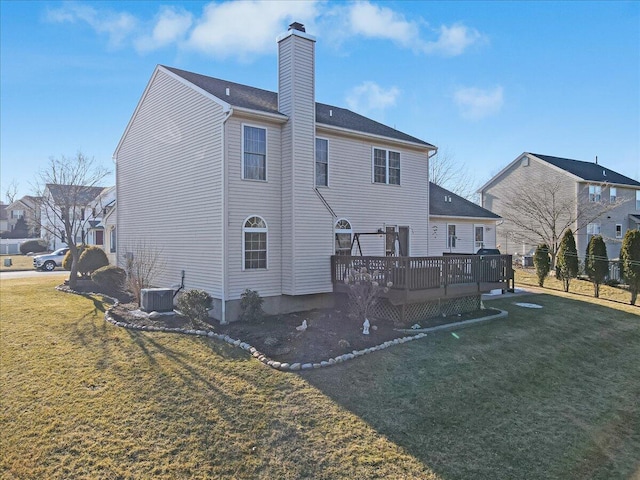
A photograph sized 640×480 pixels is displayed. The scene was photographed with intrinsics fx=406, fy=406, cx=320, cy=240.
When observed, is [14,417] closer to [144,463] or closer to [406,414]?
[144,463]

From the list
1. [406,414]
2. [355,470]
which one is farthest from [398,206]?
[355,470]

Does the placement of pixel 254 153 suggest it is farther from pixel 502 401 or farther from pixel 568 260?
pixel 568 260

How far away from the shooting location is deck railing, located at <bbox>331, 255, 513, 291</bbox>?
1068 cm

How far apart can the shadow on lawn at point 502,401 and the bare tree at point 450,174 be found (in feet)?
101

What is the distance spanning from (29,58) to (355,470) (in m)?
16.2

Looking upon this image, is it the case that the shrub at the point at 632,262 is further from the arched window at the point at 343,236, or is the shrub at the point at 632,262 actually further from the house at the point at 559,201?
the arched window at the point at 343,236

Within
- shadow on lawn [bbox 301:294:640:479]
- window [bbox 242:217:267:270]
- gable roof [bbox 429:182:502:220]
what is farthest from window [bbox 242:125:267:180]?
gable roof [bbox 429:182:502:220]

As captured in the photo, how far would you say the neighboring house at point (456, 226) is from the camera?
63.4ft

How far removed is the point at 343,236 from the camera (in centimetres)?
1338

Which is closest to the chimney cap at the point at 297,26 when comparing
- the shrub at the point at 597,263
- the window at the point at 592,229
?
the shrub at the point at 597,263

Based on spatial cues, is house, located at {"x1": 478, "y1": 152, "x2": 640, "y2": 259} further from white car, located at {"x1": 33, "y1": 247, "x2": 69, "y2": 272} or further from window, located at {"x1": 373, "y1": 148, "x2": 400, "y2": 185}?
white car, located at {"x1": 33, "y1": 247, "x2": 69, "y2": 272}

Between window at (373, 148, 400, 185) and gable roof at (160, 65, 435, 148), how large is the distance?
24.6 inches

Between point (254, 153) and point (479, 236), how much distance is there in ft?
48.7

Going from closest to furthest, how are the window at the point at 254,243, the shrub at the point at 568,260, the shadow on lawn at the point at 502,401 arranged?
1. the shadow on lawn at the point at 502,401
2. the window at the point at 254,243
3. the shrub at the point at 568,260
